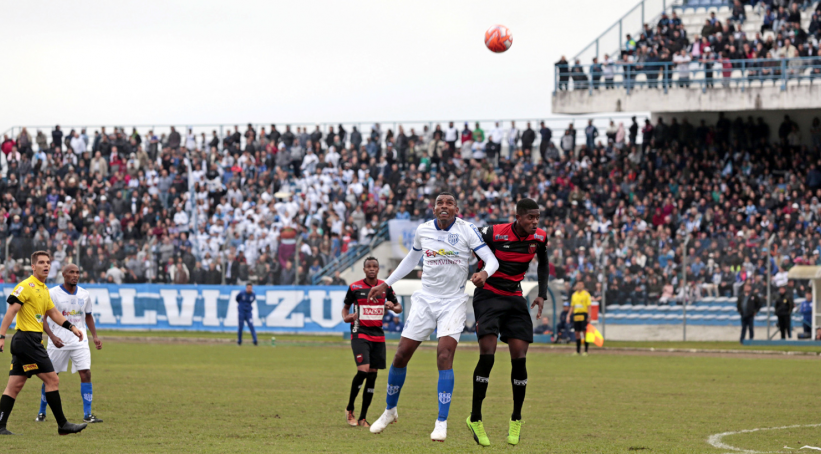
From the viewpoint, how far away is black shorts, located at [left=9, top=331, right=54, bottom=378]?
437 inches

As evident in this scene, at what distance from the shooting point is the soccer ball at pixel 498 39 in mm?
24344

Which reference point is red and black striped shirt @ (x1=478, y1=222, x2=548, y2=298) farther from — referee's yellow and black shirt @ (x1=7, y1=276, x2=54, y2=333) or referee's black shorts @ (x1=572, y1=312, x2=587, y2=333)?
referee's black shorts @ (x1=572, y1=312, x2=587, y2=333)

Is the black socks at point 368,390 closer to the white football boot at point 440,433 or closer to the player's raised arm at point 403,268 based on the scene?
the player's raised arm at point 403,268

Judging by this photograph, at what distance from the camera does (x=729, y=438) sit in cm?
1072

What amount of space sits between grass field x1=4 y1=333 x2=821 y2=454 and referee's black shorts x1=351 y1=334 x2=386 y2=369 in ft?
2.50

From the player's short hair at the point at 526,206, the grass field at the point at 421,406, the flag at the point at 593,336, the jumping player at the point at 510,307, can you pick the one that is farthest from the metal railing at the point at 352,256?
the player's short hair at the point at 526,206

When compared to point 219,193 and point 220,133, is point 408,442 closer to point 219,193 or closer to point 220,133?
point 219,193

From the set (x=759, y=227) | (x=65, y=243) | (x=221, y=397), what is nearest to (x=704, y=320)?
(x=759, y=227)

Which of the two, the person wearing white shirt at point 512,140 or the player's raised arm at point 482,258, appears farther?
the person wearing white shirt at point 512,140

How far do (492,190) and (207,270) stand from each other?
1026 centimetres

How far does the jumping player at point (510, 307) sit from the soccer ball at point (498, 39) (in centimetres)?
1454

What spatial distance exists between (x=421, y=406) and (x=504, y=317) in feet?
14.3

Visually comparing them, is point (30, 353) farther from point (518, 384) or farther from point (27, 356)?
point (518, 384)

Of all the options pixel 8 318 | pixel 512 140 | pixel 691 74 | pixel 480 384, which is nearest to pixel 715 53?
pixel 691 74
